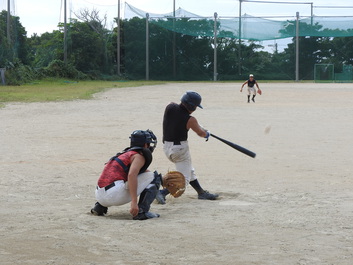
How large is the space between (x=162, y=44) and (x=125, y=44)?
3053 millimetres

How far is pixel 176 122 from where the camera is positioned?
7785 mm

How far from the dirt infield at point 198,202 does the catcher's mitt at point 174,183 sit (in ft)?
0.55

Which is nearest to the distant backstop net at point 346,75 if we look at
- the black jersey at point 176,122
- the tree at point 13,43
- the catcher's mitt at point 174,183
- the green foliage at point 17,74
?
the green foliage at point 17,74

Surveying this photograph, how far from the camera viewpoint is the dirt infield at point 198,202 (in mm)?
5289

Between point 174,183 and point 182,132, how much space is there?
0.59 meters

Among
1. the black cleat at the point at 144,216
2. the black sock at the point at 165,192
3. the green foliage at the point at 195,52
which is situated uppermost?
the green foliage at the point at 195,52

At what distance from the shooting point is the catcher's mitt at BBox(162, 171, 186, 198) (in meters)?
7.66

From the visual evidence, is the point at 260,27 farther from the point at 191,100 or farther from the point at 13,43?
the point at 191,100

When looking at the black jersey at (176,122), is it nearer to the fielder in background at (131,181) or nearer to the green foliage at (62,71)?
the fielder in background at (131,181)

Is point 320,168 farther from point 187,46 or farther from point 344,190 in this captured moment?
point 187,46

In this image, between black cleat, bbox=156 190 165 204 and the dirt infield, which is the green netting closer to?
the dirt infield

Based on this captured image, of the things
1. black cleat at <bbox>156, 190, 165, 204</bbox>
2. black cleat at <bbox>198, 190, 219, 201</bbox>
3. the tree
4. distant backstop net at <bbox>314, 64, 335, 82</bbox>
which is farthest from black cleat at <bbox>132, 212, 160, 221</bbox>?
distant backstop net at <bbox>314, 64, 335, 82</bbox>

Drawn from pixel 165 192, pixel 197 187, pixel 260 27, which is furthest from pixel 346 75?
pixel 165 192

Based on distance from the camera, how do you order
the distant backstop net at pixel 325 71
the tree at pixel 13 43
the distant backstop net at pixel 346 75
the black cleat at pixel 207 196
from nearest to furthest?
the black cleat at pixel 207 196, the tree at pixel 13 43, the distant backstop net at pixel 346 75, the distant backstop net at pixel 325 71
